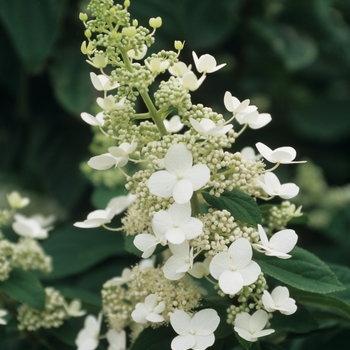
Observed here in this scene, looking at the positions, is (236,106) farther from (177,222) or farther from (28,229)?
(28,229)

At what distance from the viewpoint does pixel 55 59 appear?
1.88 metres

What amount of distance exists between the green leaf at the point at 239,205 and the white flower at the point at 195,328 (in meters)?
0.15

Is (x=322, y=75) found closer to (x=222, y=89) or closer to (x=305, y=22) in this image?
(x=305, y=22)

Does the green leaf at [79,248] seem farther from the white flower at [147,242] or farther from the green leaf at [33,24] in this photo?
the white flower at [147,242]

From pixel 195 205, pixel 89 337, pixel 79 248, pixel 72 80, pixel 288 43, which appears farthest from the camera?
pixel 288 43

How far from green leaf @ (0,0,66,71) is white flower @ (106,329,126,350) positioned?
3.10 feet

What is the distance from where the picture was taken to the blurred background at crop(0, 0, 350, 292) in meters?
1.77

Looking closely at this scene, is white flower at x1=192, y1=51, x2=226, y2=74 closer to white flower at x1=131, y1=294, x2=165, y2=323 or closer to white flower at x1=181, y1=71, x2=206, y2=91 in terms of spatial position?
white flower at x1=181, y1=71, x2=206, y2=91

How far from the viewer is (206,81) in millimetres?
2062

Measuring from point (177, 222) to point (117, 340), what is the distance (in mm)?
306

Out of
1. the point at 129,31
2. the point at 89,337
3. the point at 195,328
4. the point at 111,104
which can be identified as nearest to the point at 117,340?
the point at 89,337

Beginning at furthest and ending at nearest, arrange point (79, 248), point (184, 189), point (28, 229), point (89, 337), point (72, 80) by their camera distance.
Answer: point (72, 80), point (79, 248), point (28, 229), point (89, 337), point (184, 189)

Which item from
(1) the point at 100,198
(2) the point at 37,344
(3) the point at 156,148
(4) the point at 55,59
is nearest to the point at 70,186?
(4) the point at 55,59

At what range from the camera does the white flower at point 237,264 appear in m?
0.76
